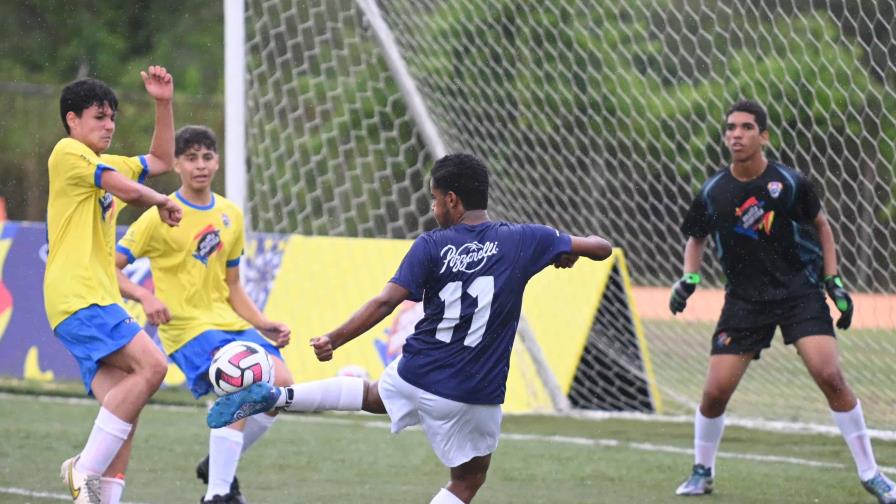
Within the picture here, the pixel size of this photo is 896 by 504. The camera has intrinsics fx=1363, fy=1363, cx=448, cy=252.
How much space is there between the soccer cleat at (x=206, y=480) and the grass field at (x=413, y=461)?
0.12 metres

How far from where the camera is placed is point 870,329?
382 inches

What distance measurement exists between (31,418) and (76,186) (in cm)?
422

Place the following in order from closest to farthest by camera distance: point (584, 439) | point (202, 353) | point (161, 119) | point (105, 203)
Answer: point (105, 203)
point (161, 119)
point (202, 353)
point (584, 439)

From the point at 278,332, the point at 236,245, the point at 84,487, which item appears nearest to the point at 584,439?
the point at 278,332

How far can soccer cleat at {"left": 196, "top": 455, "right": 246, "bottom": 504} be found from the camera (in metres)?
6.04

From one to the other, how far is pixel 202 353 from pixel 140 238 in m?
0.64

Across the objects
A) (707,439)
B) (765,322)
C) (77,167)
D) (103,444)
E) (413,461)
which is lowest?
(413,461)

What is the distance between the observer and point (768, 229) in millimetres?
6652

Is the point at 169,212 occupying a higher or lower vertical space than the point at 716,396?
higher

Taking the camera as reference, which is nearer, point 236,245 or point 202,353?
point 202,353

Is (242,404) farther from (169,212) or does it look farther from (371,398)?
(169,212)

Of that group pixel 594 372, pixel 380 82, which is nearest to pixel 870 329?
pixel 594 372

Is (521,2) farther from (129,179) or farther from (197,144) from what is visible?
(129,179)

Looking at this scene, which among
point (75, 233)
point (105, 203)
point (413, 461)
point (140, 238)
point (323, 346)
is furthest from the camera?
point (413, 461)
